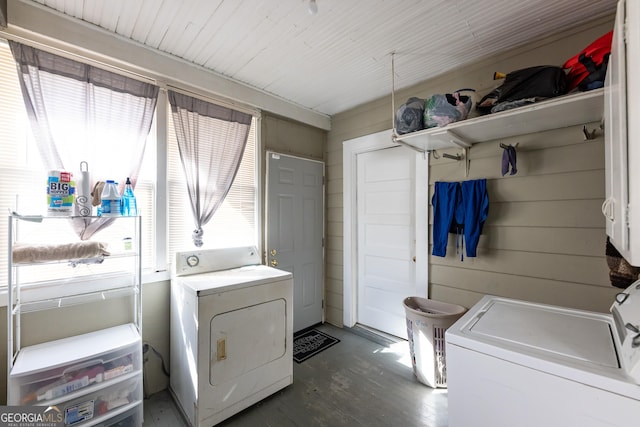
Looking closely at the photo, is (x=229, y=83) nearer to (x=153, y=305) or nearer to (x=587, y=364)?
(x=153, y=305)

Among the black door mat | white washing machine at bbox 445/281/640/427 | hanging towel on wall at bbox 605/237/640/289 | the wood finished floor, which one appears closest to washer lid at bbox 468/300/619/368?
white washing machine at bbox 445/281/640/427

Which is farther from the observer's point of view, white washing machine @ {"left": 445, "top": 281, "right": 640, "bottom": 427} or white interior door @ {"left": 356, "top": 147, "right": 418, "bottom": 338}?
white interior door @ {"left": 356, "top": 147, "right": 418, "bottom": 338}

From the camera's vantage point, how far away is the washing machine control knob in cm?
209

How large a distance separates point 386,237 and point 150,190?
221 cm

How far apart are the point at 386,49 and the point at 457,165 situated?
43.7 inches

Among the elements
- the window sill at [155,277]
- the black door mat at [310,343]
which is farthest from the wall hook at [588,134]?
the window sill at [155,277]

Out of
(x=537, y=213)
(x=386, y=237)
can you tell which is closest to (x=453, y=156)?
(x=537, y=213)

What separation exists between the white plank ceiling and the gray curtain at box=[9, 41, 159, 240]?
1.05 ft

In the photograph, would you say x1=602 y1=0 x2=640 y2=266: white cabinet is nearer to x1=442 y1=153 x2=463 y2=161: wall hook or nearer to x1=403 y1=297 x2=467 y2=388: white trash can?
→ x1=442 y1=153 x2=463 y2=161: wall hook

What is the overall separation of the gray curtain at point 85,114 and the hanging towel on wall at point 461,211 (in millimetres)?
2391

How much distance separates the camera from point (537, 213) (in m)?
1.92

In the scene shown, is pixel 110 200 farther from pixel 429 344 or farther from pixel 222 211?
pixel 429 344

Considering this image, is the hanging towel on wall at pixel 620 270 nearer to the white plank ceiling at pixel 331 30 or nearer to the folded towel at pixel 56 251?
the white plank ceiling at pixel 331 30

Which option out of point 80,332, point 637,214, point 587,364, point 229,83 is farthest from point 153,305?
point 637,214
